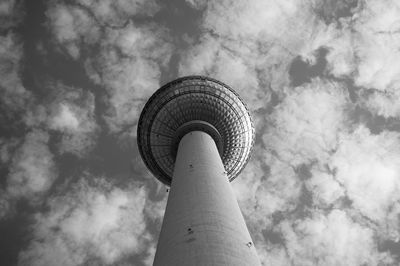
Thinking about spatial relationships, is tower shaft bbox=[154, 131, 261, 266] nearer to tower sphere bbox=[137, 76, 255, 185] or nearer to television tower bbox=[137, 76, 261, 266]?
television tower bbox=[137, 76, 261, 266]

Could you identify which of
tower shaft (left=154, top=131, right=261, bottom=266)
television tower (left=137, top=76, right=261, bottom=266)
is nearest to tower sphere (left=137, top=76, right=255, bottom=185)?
television tower (left=137, top=76, right=261, bottom=266)

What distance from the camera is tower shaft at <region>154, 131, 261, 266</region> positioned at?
2220 cm

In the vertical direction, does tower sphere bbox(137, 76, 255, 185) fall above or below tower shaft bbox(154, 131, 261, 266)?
above

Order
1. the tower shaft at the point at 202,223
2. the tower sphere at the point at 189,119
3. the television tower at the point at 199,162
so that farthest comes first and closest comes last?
the tower sphere at the point at 189,119
the television tower at the point at 199,162
the tower shaft at the point at 202,223

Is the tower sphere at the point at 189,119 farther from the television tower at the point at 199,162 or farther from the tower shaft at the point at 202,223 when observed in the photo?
the tower shaft at the point at 202,223

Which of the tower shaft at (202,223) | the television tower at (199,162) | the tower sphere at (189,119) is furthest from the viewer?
the tower sphere at (189,119)

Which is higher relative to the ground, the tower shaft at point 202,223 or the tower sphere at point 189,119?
the tower sphere at point 189,119

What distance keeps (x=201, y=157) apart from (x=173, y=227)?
35.7 feet

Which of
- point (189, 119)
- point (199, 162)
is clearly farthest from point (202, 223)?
point (189, 119)

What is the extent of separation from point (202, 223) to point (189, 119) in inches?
964

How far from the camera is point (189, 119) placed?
48.0m

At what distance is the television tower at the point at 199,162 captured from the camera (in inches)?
913

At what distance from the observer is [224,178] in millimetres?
33531

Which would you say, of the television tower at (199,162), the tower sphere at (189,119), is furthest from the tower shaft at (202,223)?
the tower sphere at (189,119)
